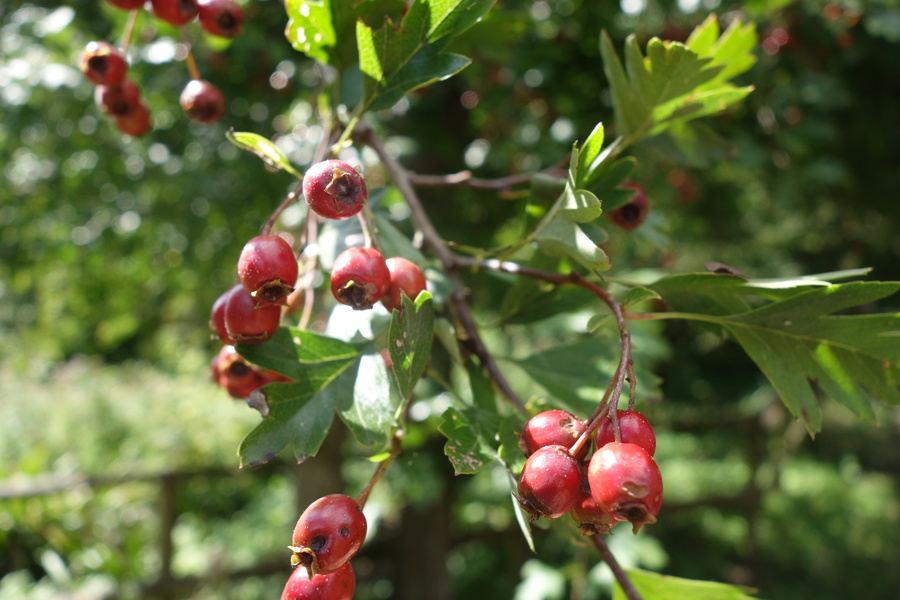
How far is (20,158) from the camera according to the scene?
9.22 ft

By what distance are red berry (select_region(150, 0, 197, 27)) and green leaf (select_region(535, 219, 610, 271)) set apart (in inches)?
28.7

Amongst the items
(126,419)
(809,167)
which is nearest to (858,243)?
(809,167)

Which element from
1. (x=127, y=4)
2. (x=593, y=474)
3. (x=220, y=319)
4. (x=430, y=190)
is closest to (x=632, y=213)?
(x=593, y=474)

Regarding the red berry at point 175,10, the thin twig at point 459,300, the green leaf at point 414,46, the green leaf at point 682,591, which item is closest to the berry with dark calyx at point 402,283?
the thin twig at point 459,300

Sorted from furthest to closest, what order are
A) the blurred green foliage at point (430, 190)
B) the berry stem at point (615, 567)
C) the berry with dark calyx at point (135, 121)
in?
the blurred green foliage at point (430, 190) → the berry with dark calyx at point (135, 121) → the berry stem at point (615, 567)

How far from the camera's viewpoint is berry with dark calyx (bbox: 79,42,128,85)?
3.44 feet

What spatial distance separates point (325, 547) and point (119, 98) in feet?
3.08

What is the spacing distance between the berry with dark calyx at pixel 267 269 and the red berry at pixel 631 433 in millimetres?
378

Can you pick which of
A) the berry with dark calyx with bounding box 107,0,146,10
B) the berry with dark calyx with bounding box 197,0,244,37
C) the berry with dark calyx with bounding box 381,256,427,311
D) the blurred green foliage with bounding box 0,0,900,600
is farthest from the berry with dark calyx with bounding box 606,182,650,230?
the berry with dark calyx with bounding box 107,0,146,10

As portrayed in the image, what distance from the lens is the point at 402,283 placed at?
0.69m

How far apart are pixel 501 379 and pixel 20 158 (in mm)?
2985

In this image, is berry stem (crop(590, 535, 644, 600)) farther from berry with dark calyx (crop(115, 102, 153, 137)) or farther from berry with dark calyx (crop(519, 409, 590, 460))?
berry with dark calyx (crop(115, 102, 153, 137))

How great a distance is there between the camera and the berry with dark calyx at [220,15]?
1.01m

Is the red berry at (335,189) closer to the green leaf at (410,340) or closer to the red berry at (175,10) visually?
the green leaf at (410,340)
